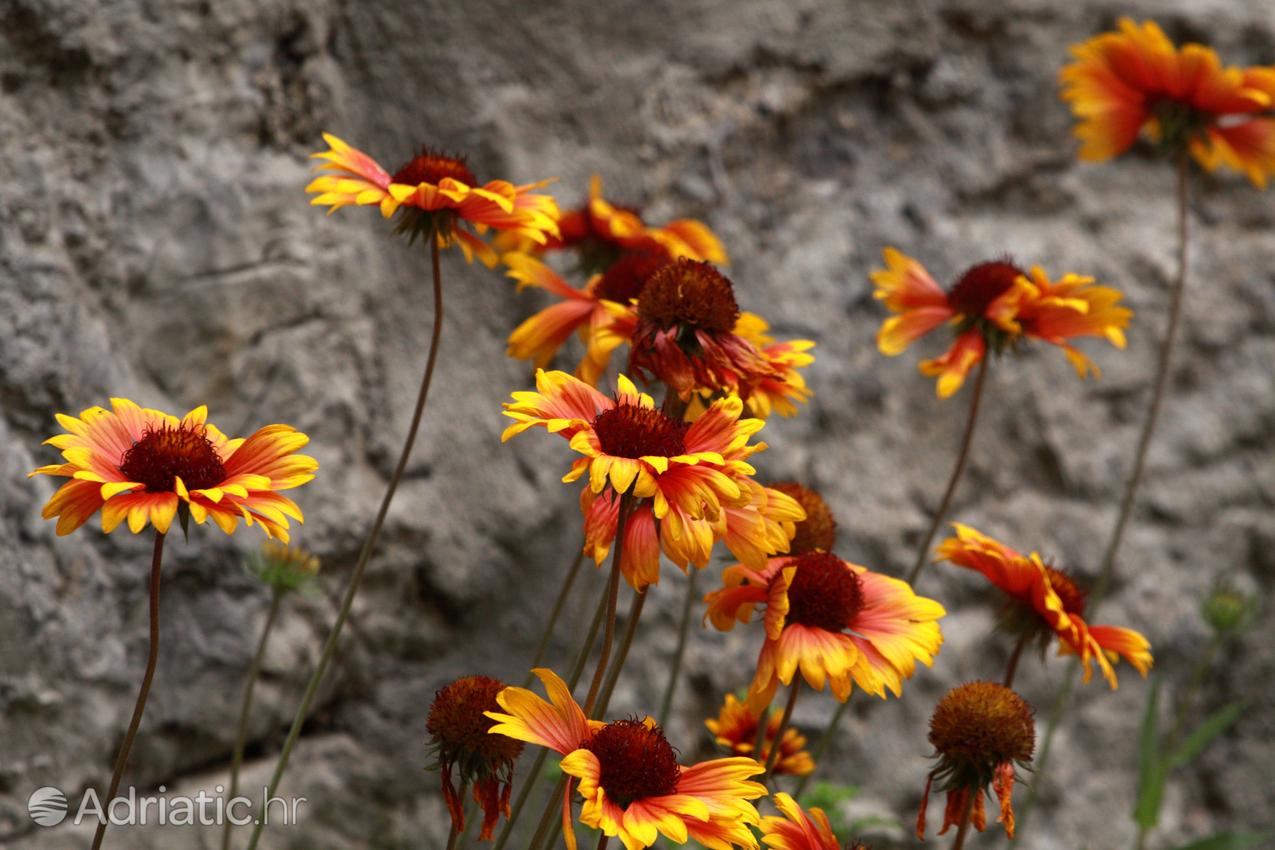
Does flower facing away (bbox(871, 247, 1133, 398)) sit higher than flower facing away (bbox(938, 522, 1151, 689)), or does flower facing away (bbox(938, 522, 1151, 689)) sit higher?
flower facing away (bbox(871, 247, 1133, 398))

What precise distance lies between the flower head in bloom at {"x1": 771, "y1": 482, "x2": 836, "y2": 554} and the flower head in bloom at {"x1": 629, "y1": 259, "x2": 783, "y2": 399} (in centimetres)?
18

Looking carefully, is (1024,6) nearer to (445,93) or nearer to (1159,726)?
(445,93)

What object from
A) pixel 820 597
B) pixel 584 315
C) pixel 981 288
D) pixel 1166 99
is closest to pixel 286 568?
pixel 584 315

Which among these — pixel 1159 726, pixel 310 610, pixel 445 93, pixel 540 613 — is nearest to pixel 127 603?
pixel 310 610

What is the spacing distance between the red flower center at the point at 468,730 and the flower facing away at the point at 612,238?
2.88ft

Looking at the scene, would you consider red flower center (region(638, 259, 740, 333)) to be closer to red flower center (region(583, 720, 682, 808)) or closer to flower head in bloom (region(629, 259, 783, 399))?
flower head in bloom (region(629, 259, 783, 399))

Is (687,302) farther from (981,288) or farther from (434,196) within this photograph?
(981,288)

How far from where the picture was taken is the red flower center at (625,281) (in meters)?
1.74

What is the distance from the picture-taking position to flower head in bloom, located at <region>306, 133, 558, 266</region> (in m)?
1.47

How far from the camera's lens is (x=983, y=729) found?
1.37 meters

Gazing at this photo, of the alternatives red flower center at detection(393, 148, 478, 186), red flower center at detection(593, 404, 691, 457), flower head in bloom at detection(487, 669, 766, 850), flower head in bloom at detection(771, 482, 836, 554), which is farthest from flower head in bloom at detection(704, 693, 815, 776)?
Answer: red flower center at detection(393, 148, 478, 186)

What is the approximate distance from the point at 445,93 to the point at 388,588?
95 centimetres

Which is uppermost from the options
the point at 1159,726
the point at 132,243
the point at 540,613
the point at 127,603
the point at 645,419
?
the point at 645,419

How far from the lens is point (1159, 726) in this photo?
2.91m
